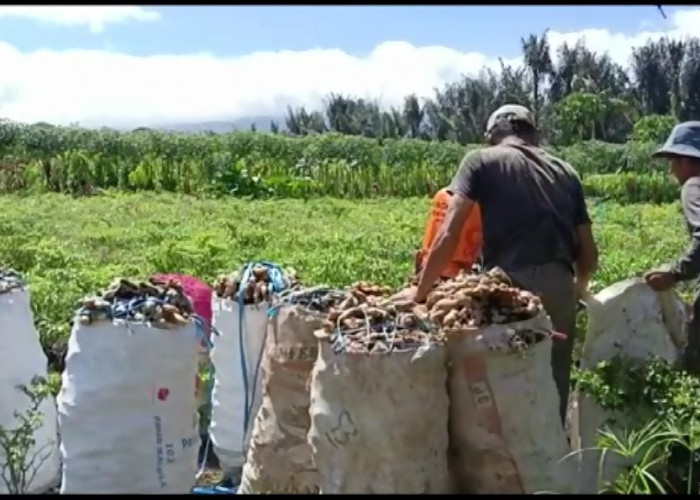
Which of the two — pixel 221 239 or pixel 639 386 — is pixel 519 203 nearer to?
pixel 639 386

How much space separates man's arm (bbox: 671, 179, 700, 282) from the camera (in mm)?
4809

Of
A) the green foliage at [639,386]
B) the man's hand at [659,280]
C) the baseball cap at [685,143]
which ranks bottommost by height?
→ the green foliage at [639,386]

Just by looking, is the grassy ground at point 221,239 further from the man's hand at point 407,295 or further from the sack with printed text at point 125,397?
the man's hand at point 407,295

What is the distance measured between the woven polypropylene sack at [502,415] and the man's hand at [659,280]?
120 centimetres

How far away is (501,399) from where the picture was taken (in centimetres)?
378

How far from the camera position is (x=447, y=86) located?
49.5 meters

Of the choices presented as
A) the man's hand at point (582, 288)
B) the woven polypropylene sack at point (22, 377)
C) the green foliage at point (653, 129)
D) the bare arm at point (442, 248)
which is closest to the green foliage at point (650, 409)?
the man's hand at point (582, 288)

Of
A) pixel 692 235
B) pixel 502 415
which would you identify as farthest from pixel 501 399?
pixel 692 235

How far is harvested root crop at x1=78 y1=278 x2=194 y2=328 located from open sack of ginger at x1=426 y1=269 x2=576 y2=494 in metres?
0.94

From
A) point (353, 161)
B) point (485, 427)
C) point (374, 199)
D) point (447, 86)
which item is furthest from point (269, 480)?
point (447, 86)

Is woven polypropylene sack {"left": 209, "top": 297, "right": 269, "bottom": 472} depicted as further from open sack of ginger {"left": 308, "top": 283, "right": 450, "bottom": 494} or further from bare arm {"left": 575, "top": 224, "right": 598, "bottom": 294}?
bare arm {"left": 575, "top": 224, "right": 598, "bottom": 294}

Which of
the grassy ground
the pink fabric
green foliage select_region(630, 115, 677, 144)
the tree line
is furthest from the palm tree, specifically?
the pink fabric

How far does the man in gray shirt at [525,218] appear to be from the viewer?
14.9 ft

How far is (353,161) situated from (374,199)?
6137mm
